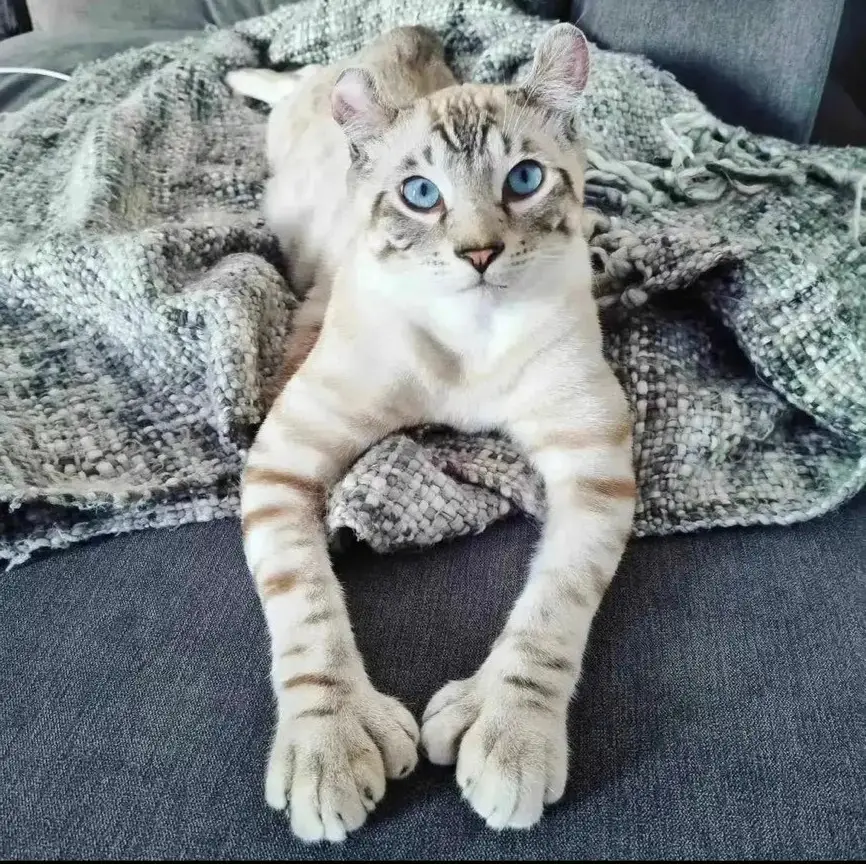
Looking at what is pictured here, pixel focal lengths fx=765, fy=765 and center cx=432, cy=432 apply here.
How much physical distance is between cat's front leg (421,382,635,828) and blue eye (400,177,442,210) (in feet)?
1.07

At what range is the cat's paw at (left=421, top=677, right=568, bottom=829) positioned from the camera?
696 mm

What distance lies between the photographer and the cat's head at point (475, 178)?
0.93m

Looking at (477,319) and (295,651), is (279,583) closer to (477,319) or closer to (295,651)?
(295,651)

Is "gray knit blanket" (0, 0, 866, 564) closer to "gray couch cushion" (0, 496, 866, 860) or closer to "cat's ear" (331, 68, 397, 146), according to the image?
"gray couch cushion" (0, 496, 866, 860)

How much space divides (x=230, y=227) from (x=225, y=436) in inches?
20.2

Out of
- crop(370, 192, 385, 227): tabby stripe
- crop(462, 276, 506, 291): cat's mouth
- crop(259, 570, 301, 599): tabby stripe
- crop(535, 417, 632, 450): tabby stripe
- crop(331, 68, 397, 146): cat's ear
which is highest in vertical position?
crop(331, 68, 397, 146): cat's ear

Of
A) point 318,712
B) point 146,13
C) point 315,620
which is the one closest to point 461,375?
point 315,620

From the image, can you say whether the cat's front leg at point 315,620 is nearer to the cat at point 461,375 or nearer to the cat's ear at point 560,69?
the cat at point 461,375

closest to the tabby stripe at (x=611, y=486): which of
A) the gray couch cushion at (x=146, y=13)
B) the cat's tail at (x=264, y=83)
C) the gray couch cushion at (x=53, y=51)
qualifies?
the cat's tail at (x=264, y=83)

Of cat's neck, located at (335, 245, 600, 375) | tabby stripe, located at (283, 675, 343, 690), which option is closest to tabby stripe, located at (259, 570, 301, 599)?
tabby stripe, located at (283, 675, 343, 690)

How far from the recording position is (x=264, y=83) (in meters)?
1.96

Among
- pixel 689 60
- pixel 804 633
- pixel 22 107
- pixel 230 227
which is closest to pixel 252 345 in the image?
pixel 230 227

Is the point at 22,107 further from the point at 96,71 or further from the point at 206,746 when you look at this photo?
the point at 206,746

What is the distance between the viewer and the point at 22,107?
6.34ft
